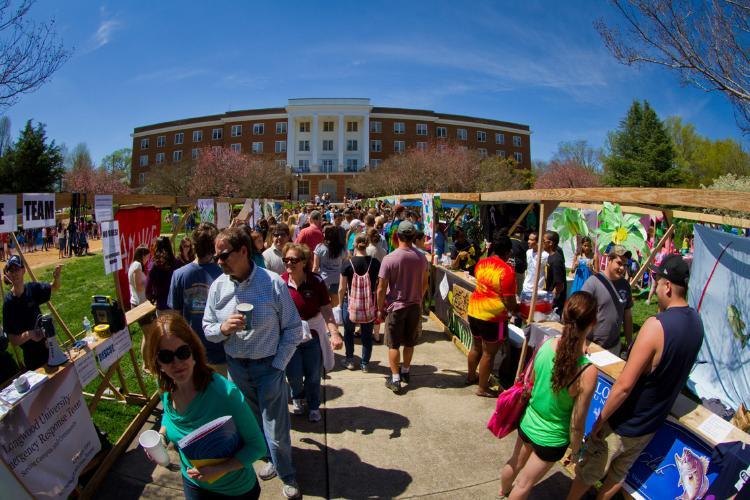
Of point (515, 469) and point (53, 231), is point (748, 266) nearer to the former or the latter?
point (515, 469)

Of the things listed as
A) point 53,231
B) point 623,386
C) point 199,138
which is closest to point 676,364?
point 623,386

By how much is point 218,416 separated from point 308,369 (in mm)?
1959

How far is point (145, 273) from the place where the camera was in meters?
5.08

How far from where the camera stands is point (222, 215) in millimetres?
9539

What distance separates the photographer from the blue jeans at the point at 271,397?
110 inches

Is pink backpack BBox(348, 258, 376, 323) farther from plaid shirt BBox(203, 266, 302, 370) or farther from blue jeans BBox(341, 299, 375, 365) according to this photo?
plaid shirt BBox(203, 266, 302, 370)

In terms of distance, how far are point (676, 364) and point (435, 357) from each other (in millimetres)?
3514

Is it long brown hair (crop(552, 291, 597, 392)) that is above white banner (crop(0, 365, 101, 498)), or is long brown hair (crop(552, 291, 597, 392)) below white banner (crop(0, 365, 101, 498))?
above

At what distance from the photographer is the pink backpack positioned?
484cm

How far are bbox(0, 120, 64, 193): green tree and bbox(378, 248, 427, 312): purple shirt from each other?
3546 centimetres

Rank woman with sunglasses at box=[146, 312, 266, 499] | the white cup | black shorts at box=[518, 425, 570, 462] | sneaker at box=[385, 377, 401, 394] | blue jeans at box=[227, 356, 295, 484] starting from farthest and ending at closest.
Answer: sneaker at box=[385, 377, 401, 394], blue jeans at box=[227, 356, 295, 484], black shorts at box=[518, 425, 570, 462], woman with sunglasses at box=[146, 312, 266, 499], the white cup

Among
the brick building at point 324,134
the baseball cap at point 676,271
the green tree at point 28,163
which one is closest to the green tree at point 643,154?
the brick building at point 324,134

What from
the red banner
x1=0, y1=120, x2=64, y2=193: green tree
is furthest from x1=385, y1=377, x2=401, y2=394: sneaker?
x1=0, y1=120, x2=64, y2=193: green tree

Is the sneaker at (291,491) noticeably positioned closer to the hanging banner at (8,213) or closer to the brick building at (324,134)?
the hanging banner at (8,213)
